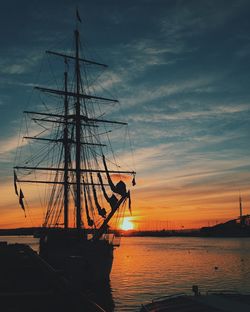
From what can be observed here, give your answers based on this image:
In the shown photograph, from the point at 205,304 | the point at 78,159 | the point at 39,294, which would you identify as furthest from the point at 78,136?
the point at 39,294

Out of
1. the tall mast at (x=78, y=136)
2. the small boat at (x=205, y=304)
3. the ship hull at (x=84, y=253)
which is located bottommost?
the small boat at (x=205, y=304)

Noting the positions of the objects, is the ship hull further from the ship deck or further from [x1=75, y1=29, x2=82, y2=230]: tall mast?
the ship deck

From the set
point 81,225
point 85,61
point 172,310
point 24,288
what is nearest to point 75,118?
point 85,61

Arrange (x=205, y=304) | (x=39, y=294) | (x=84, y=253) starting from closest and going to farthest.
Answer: (x=39, y=294)
(x=205, y=304)
(x=84, y=253)

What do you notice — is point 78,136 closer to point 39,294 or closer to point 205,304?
point 205,304

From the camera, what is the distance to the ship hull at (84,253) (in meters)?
41.4

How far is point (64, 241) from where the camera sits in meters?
43.9

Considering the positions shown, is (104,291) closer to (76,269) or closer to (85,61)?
(76,269)

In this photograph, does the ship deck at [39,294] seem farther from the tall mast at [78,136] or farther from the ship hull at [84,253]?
the tall mast at [78,136]

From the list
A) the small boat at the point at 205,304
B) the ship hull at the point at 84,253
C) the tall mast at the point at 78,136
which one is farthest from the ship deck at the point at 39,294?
the tall mast at the point at 78,136

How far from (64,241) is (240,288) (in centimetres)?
2369

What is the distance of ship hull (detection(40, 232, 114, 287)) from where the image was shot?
41.4 meters

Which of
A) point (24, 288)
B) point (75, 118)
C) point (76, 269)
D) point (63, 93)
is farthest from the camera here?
point (63, 93)

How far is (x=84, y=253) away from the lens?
42.3m
